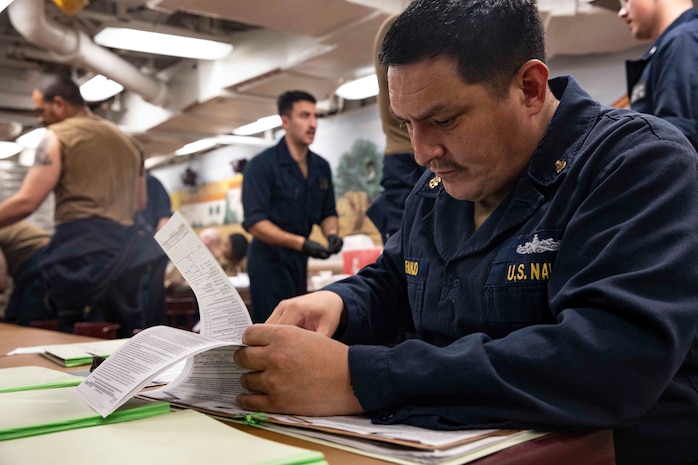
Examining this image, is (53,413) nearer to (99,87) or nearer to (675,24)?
(675,24)

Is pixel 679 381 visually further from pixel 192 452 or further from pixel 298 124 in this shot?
pixel 298 124

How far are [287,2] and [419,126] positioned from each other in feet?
13.9

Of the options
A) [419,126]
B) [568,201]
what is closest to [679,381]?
[568,201]

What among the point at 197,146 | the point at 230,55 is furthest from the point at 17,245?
the point at 197,146

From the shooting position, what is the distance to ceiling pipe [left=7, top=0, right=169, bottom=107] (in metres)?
5.66

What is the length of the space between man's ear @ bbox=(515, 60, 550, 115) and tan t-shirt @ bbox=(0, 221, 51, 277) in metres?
3.57

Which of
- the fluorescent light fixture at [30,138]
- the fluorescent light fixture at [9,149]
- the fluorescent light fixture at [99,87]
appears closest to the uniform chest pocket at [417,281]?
the fluorescent light fixture at [99,87]

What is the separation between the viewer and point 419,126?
99cm

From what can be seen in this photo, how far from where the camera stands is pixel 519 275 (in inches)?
35.6

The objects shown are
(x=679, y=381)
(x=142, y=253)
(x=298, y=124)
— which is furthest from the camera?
(x=298, y=124)

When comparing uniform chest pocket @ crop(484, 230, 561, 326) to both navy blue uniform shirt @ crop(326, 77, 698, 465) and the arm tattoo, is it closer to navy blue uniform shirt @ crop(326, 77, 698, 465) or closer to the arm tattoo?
navy blue uniform shirt @ crop(326, 77, 698, 465)

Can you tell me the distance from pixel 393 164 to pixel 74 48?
518 centimetres

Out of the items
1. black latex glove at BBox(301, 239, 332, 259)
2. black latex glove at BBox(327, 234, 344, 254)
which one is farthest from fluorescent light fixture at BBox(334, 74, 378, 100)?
black latex glove at BBox(301, 239, 332, 259)

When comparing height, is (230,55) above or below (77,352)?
above
